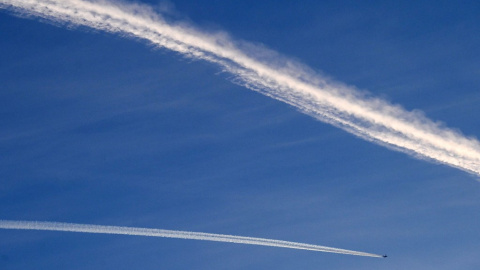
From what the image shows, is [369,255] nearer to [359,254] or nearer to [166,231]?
[359,254]

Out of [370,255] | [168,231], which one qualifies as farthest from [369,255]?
[168,231]

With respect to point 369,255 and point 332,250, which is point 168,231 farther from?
point 369,255

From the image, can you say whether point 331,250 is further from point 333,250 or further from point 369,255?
point 369,255

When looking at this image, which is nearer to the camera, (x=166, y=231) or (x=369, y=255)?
(x=166, y=231)

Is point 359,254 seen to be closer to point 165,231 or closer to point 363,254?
point 363,254

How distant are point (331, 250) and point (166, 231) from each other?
3273cm

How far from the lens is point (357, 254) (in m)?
54.0

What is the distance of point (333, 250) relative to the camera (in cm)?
5541

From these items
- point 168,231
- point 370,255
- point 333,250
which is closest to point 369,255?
point 370,255

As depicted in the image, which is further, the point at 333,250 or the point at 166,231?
A: the point at 333,250

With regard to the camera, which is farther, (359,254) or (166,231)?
(359,254)

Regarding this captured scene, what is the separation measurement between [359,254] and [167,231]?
1470 inches

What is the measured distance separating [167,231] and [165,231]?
357mm

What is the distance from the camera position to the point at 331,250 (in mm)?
55406
